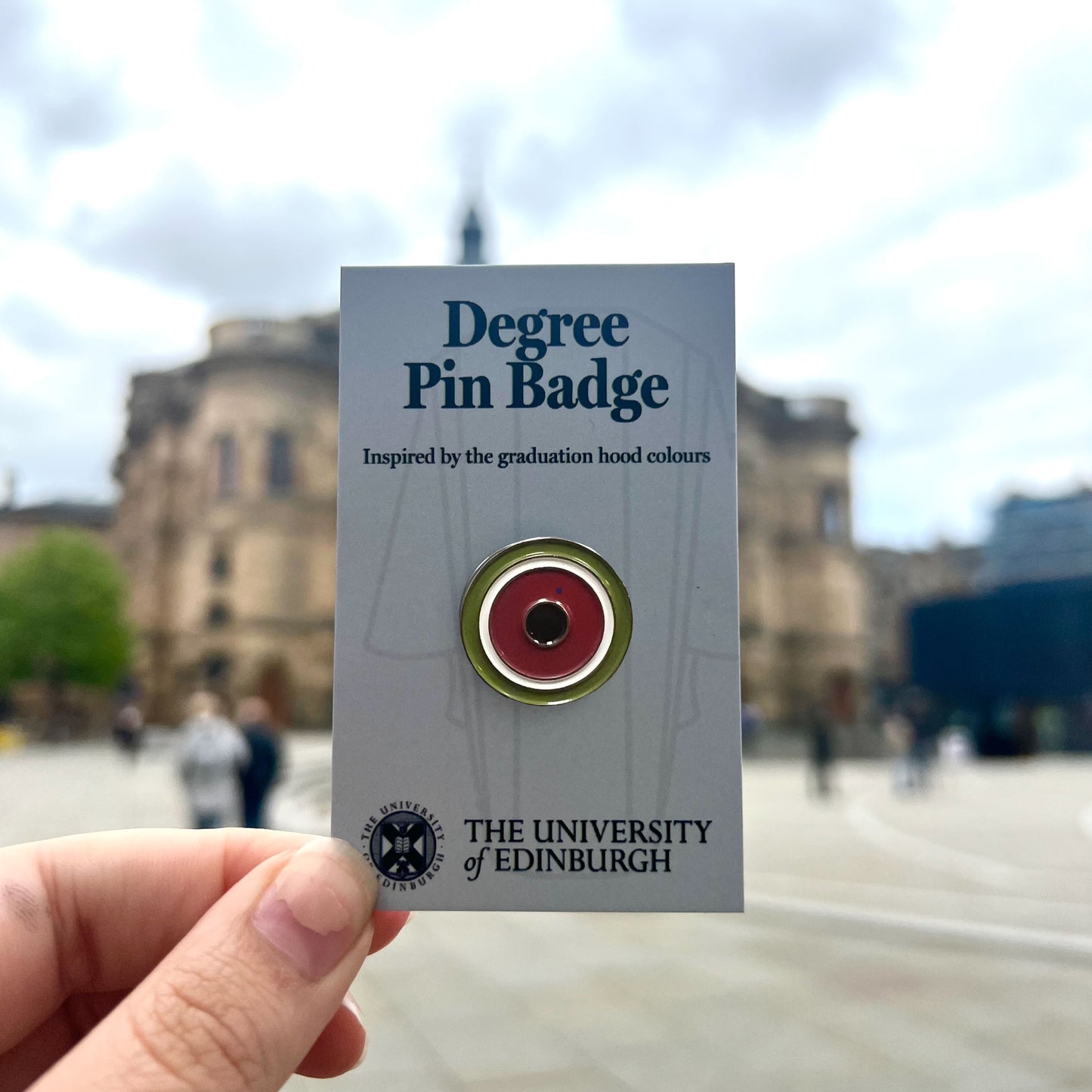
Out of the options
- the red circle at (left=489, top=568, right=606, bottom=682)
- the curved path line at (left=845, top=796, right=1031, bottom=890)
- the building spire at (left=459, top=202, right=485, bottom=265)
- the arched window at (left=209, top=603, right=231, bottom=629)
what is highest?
the building spire at (left=459, top=202, right=485, bottom=265)

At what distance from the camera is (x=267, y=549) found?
4262cm

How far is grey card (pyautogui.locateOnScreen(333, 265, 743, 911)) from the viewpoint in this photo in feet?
5.70

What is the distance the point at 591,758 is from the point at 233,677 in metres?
42.3

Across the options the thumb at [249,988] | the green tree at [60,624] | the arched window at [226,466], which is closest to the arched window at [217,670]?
the green tree at [60,624]

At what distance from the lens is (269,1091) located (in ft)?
5.37

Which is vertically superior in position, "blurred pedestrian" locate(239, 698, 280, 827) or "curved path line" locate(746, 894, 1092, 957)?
"blurred pedestrian" locate(239, 698, 280, 827)

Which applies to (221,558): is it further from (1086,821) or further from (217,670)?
(1086,821)

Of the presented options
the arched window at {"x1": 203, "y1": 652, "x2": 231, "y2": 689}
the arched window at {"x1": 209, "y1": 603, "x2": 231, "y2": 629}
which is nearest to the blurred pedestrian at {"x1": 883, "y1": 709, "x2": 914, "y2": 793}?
the arched window at {"x1": 203, "y1": 652, "x2": 231, "y2": 689}

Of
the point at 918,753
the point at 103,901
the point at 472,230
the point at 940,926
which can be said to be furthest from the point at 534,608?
the point at 472,230

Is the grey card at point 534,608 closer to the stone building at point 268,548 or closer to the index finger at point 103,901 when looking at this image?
the index finger at point 103,901

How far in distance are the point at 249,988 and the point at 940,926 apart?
7.38m

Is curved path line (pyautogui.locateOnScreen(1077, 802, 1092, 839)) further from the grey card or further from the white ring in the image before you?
the white ring

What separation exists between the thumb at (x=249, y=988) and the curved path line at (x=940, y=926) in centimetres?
692

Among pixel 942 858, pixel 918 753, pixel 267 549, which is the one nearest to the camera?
pixel 942 858
